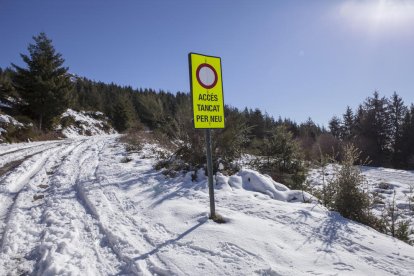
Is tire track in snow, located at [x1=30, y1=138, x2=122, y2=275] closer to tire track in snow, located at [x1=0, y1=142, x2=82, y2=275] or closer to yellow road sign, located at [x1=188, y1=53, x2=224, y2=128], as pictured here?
tire track in snow, located at [x1=0, y1=142, x2=82, y2=275]

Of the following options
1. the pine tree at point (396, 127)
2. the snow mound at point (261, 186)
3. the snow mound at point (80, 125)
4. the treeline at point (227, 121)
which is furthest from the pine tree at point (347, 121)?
the snow mound at point (261, 186)

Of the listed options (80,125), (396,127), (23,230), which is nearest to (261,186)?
(23,230)

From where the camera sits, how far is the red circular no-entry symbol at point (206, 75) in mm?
4172

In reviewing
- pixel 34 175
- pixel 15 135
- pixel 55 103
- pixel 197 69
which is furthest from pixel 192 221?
pixel 55 103

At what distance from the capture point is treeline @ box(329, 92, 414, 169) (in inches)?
1390

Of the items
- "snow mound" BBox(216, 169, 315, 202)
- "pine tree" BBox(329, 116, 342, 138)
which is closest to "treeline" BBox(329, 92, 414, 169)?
"pine tree" BBox(329, 116, 342, 138)

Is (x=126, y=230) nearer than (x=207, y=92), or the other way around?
(x=126, y=230)

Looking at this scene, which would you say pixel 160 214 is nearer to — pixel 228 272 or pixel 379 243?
pixel 228 272

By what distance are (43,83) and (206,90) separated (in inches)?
941

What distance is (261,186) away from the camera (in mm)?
6031

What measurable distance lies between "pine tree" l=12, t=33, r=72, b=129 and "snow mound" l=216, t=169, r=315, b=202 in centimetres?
2276

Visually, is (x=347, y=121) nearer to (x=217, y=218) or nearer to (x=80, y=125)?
(x=80, y=125)

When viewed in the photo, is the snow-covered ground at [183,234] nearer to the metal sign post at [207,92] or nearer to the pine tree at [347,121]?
the metal sign post at [207,92]

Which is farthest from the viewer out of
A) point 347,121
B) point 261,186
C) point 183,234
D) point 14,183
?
point 347,121
